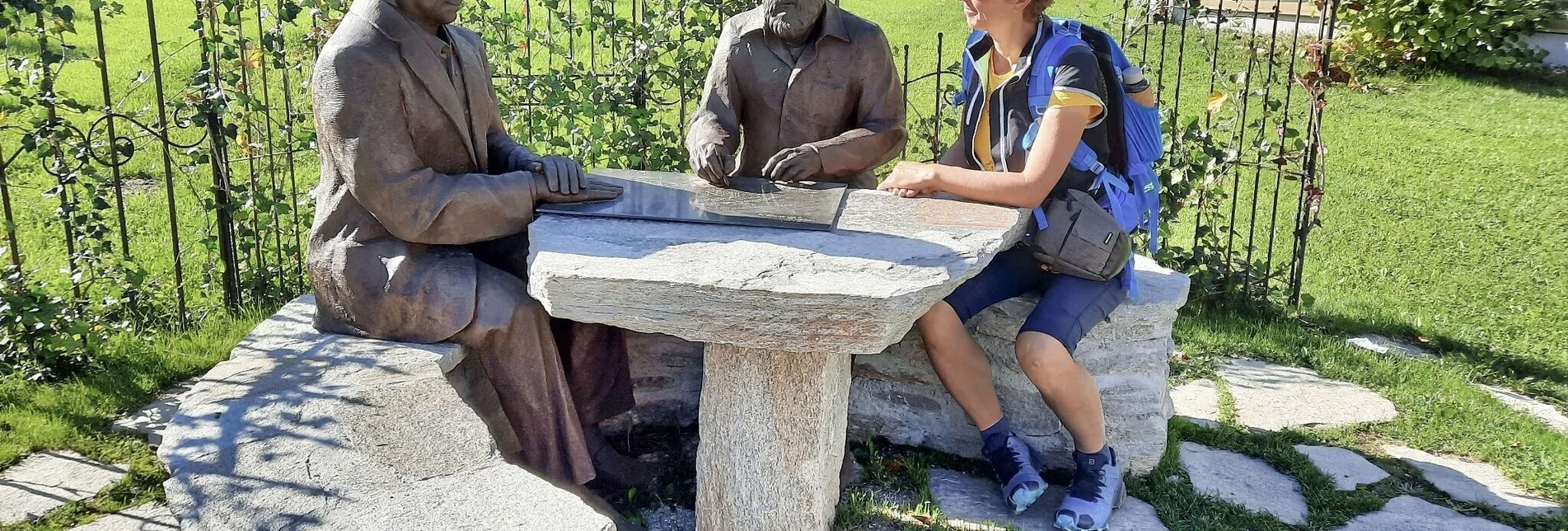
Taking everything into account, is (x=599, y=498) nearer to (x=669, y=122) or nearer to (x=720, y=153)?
(x=720, y=153)

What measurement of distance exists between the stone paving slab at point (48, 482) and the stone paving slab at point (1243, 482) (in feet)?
10.6

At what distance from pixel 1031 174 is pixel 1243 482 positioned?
1329 millimetres

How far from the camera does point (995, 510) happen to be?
355 centimetres

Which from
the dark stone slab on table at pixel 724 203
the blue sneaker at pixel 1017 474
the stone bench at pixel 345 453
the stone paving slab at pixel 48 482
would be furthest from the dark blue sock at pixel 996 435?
the stone paving slab at pixel 48 482

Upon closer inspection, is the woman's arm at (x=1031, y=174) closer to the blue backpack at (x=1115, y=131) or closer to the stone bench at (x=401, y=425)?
the blue backpack at (x=1115, y=131)

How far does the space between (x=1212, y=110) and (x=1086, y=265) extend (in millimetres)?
2021

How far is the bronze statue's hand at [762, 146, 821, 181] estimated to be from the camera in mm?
3477

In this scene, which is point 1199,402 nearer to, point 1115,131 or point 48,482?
point 1115,131

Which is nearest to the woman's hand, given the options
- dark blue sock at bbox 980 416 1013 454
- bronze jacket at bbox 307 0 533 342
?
dark blue sock at bbox 980 416 1013 454

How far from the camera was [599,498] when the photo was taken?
11.0ft

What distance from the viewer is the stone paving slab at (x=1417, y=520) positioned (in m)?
3.50

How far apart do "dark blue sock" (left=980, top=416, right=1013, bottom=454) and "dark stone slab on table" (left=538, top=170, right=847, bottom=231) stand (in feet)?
2.74

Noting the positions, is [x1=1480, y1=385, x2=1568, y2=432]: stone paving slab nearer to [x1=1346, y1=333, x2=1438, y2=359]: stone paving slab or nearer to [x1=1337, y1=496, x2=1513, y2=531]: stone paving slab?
[x1=1346, y1=333, x2=1438, y2=359]: stone paving slab

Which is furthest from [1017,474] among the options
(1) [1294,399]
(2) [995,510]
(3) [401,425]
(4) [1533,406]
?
(4) [1533,406]
